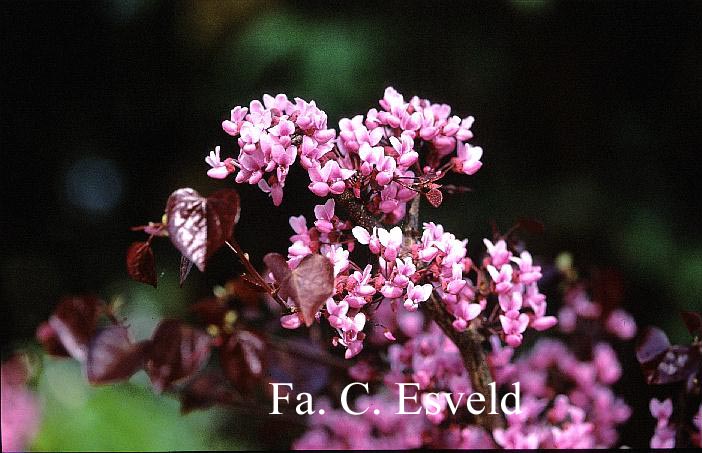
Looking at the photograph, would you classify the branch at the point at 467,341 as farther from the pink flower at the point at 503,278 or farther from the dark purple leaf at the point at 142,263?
the dark purple leaf at the point at 142,263

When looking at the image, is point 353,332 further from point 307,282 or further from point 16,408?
point 16,408

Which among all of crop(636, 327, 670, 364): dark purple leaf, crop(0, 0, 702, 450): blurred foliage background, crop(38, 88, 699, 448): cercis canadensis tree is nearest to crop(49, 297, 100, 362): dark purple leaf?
crop(38, 88, 699, 448): cercis canadensis tree

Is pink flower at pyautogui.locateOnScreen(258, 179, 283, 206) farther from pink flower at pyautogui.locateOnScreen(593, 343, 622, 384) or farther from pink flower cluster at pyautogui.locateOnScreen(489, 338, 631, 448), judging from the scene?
pink flower at pyautogui.locateOnScreen(593, 343, 622, 384)

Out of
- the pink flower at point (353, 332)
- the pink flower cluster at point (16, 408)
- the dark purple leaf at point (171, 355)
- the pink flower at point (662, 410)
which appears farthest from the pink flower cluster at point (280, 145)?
the pink flower cluster at point (16, 408)

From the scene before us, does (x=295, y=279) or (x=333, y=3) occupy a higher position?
(x=333, y=3)

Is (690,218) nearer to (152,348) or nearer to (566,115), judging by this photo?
(566,115)

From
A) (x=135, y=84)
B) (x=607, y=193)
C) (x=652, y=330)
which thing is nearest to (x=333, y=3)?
(x=135, y=84)
